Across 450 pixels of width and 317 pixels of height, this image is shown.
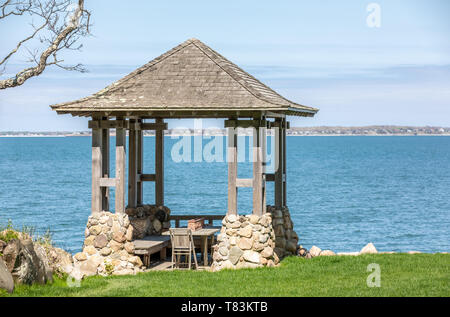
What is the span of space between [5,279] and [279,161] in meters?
7.66

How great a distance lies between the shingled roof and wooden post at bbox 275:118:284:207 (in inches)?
26.3

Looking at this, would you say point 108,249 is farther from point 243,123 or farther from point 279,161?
point 279,161

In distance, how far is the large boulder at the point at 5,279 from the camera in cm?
1210

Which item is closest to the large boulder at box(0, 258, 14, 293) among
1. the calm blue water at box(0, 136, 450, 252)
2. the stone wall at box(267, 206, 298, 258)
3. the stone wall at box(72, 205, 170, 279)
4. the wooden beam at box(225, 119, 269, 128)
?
the stone wall at box(72, 205, 170, 279)

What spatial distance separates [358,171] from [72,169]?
121 ft

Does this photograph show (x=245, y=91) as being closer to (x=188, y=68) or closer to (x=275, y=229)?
(x=188, y=68)

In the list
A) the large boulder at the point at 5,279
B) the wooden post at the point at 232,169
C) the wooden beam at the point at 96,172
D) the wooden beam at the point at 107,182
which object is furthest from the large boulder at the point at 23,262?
the wooden post at the point at 232,169

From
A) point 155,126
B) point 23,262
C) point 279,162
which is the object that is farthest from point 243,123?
point 23,262

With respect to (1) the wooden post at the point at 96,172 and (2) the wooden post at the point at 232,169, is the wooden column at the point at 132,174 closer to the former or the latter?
(1) the wooden post at the point at 96,172

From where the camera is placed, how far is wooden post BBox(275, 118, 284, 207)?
1758 centimetres

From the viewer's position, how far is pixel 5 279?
12.1 meters

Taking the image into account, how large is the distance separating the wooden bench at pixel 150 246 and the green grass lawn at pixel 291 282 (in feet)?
2.88

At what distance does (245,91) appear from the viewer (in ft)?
51.5
